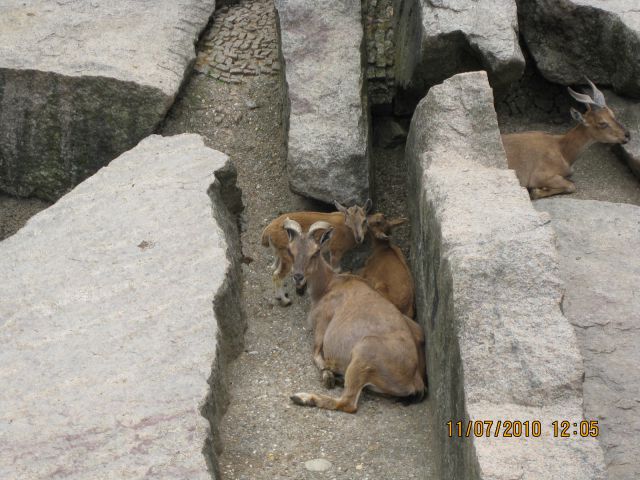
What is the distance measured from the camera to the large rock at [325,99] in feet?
28.5

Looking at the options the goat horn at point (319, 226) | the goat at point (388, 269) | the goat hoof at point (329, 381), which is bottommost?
the goat hoof at point (329, 381)

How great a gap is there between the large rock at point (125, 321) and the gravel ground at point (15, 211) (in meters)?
2.01

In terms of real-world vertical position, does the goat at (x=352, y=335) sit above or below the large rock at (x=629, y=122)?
below

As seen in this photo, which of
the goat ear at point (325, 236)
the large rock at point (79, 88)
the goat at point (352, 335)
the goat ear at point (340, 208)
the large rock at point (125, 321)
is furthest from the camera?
the large rock at point (79, 88)

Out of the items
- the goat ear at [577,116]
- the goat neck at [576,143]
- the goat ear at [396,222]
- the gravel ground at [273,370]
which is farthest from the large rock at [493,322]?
the goat ear at [577,116]

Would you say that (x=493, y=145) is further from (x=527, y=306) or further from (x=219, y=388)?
(x=219, y=388)

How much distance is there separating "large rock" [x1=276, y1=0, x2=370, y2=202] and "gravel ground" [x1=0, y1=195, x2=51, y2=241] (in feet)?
9.32

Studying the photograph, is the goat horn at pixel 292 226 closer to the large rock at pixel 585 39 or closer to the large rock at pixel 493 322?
the large rock at pixel 493 322

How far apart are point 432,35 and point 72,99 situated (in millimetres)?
3468

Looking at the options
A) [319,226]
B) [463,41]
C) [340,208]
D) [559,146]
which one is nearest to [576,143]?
[559,146]

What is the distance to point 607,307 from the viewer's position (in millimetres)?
7059

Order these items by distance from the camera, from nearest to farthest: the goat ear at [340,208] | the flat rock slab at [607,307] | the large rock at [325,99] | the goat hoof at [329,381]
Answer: the flat rock slab at [607,307] → the goat hoof at [329,381] → the goat ear at [340,208] → the large rock at [325,99]

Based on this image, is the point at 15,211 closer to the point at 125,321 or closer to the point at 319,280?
the point at 319,280
